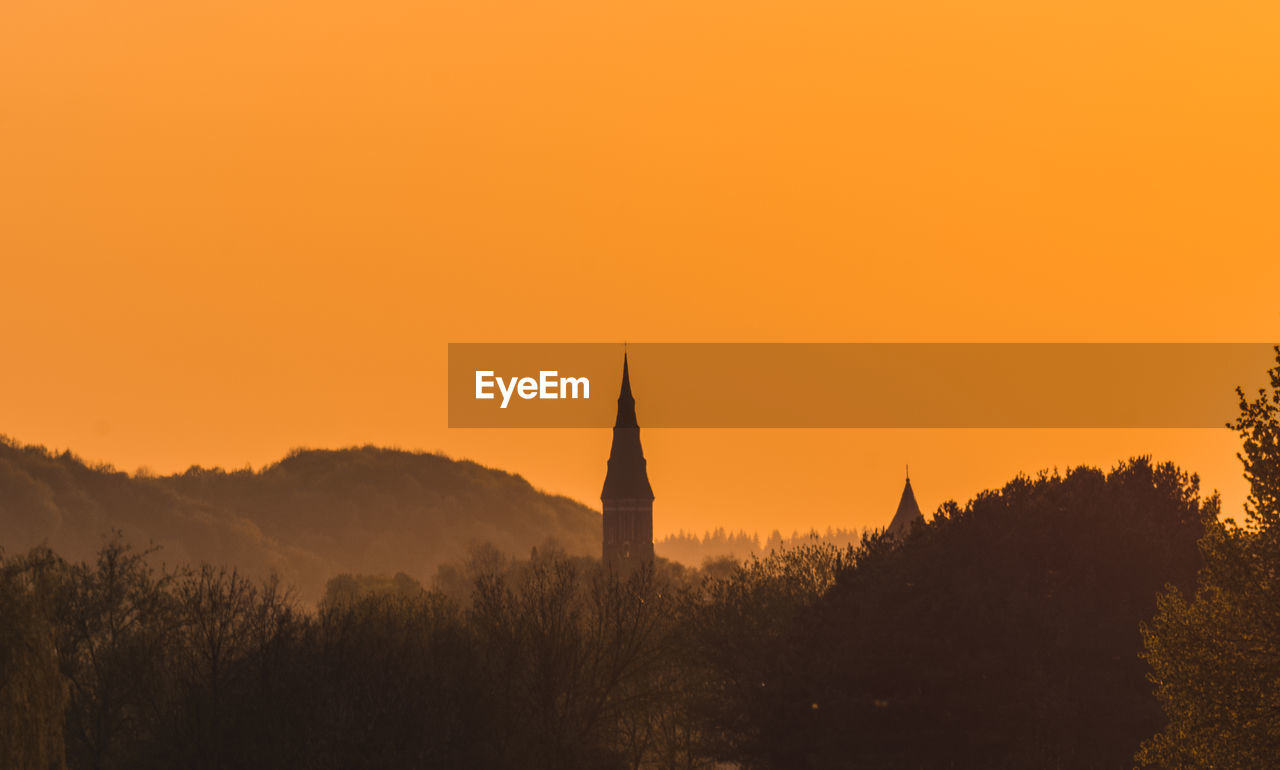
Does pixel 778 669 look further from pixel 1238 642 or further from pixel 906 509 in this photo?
pixel 906 509

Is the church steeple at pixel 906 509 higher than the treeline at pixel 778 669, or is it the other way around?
the church steeple at pixel 906 509

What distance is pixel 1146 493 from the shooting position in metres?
64.0

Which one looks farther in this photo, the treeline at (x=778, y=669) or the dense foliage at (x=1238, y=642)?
the treeline at (x=778, y=669)

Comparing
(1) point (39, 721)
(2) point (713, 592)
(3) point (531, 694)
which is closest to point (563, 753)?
(3) point (531, 694)

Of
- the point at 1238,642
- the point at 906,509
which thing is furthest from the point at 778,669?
the point at 906,509

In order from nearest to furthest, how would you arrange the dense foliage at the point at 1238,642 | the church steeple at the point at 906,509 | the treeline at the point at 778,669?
1. the dense foliage at the point at 1238,642
2. the treeline at the point at 778,669
3. the church steeple at the point at 906,509

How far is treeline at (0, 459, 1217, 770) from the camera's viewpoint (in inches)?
2090

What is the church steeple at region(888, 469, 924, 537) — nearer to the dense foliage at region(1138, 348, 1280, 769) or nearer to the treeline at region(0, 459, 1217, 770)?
the treeline at region(0, 459, 1217, 770)

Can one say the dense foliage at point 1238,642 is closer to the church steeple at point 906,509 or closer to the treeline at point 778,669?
the treeline at point 778,669

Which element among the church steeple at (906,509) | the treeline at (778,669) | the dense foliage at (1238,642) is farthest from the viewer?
the church steeple at (906,509)

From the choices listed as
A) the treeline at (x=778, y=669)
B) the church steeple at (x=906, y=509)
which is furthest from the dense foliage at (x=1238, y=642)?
the church steeple at (x=906, y=509)

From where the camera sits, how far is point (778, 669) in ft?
203

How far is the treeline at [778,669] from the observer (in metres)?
53.1

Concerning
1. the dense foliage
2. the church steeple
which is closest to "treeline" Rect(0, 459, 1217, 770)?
the dense foliage
